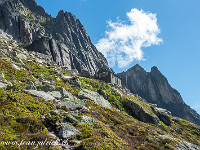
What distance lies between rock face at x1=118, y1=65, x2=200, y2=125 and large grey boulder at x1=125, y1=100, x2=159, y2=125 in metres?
131

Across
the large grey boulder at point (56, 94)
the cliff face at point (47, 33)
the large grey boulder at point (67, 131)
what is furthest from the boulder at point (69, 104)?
the cliff face at point (47, 33)

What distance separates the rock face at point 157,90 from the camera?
13875 cm

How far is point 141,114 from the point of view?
29719 mm

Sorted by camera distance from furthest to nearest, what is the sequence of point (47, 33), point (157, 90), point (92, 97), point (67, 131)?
1. point (157, 90)
2. point (47, 33)
3. point (92, 97)
4. point (67, 131)

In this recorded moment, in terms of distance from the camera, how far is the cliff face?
90.8m

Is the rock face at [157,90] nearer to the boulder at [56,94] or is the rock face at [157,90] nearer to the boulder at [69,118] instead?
the boulder at [56,94]

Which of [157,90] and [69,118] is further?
[157,90]

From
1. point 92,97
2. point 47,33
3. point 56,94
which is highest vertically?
point 47,33

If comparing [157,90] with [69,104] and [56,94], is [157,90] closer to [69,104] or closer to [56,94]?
[56,94]

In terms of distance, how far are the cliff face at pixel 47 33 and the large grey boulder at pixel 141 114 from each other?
69.2 metres

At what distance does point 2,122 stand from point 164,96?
16857 cm

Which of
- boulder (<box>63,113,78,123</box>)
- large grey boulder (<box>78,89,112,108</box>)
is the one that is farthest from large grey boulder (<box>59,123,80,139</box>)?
large grey boulder (<box>78,89,112,108</box>)

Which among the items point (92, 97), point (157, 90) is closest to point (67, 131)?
point (92, 97)

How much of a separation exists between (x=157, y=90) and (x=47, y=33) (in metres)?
150
